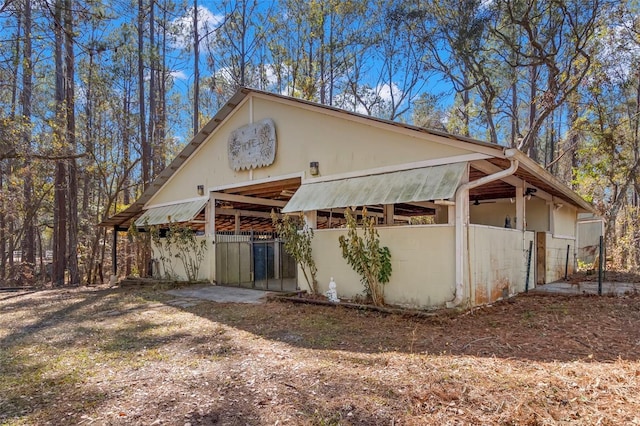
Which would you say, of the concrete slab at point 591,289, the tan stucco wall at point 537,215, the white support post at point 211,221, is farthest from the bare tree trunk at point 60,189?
the tan stucco wall at point 537,215

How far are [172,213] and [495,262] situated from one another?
31.0 ft

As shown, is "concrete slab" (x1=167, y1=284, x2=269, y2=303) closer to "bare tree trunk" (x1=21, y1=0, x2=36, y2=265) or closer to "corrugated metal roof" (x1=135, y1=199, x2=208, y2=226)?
"corrugated metal roof" (x1=135, y1=199, x2=208, y2=226)

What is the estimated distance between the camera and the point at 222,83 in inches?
820

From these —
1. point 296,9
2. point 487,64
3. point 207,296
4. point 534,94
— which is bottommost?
point 207,296

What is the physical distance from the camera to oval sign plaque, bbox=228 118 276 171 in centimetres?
986

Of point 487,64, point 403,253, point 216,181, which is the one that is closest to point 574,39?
point 487,64

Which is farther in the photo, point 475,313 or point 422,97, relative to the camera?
point 422,97

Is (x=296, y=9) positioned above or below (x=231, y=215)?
above

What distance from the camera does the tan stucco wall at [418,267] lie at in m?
6.62

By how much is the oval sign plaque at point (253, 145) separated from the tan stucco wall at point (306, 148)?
0.16 meters

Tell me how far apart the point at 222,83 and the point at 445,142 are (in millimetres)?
16794

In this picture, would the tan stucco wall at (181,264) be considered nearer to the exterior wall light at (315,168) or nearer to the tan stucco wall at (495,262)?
the exterior wall light at (315,168)

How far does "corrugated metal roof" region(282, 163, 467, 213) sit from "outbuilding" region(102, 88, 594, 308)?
0.03 metres

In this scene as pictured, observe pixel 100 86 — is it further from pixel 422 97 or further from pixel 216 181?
pixel 422 97
